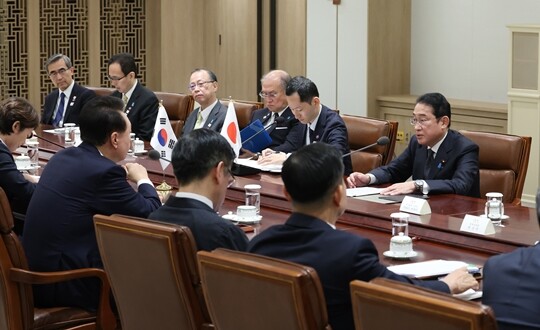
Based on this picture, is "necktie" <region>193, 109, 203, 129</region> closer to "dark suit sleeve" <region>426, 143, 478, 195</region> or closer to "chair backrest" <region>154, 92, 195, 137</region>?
"chair backrest" <region>154, 92, 195, 137</region>

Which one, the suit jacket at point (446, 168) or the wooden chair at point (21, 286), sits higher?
the suit jacket at point (446, 168)

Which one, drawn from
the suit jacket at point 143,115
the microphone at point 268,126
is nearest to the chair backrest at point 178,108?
the suit jacket at point 143,115

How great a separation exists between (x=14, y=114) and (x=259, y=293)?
2247mm

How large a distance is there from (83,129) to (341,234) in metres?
1.56

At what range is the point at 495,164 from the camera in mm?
5141

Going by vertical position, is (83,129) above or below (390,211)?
above

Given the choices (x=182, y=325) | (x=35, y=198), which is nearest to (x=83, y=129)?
(x=35, y=198)

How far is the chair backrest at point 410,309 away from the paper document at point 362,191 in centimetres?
221

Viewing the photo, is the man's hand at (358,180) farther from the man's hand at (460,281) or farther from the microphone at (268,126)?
the man's hand at (460,281)

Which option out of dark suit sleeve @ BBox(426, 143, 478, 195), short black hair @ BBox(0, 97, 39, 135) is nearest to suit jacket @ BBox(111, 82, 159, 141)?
short black hair @ BBox(0, 97, 39, 135)

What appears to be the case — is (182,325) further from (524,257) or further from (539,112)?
(539,112)

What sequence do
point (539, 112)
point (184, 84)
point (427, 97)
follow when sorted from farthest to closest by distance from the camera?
point (184, 84)
point (539, 112)
point (427, 97)

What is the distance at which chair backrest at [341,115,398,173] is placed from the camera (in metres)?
5.59

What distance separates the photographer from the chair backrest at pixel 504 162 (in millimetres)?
5062
